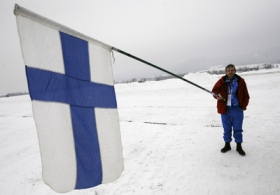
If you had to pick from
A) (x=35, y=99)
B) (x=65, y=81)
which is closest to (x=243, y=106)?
(x=65, y=81)

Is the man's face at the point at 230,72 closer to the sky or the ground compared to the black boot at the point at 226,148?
closer to the sky

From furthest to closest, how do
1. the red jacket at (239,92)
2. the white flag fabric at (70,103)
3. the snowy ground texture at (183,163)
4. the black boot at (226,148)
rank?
the black boot at (226,148) → the red jacket at (239,92) → the snowy ground texture at (183,163) → the white flag fabric at (70,103)

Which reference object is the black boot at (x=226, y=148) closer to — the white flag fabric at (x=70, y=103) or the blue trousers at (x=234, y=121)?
the blue trousers at (x=234, y=121)

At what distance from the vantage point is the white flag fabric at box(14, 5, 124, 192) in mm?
1381

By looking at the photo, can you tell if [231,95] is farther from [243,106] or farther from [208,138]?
[208,138]

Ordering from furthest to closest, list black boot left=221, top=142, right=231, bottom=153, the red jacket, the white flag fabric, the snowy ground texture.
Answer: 1. black boot left=221, top=142, right=231, bottom=153
2. the red jacket
3. the snowy ground texture
4. the white flag fabric

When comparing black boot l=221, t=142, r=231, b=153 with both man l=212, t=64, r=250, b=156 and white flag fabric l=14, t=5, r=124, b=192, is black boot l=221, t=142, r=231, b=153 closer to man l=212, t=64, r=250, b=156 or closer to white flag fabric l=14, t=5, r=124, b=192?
man l=212, t=64, r=250, b=156

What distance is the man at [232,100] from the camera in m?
3.63

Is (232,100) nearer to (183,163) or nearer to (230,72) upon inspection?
(230,72)

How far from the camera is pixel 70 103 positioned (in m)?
1.60

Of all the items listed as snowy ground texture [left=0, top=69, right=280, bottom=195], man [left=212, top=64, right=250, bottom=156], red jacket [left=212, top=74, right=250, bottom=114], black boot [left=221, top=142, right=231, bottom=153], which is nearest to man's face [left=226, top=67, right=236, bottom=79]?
man [left=212, top=64, right=250, bottom=156]

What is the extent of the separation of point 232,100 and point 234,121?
19.6 inches

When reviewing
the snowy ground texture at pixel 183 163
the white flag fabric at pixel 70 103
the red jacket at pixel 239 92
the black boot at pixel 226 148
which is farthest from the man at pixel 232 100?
the white flag fabric at pixel 70 103

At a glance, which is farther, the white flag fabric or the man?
the man
